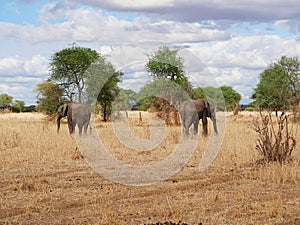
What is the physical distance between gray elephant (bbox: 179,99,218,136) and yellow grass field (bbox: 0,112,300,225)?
19.5ft

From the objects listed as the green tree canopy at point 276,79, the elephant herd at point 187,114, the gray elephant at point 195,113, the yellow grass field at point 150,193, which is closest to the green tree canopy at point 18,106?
the green tree canopy at point 276,79

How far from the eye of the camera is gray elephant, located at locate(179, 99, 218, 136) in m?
20.1

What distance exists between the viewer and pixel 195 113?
20.3m

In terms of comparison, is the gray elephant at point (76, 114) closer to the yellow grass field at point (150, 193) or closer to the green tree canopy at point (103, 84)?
the green tree canopy at point (103, 84)

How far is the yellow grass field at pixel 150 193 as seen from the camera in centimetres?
719

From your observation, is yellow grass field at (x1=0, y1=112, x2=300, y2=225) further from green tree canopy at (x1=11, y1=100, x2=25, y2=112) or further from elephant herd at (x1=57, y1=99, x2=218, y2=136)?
green tree canopy at (x1=11, y1=100, x2=25, y2=112)

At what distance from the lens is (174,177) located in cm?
1073

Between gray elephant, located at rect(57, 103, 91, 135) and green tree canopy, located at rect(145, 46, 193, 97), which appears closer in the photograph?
gray elephant, located at rect(57, 103, 91, 135)

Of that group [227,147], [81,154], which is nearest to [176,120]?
[227,147]

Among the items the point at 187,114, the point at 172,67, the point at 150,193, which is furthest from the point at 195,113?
the point at 150,193

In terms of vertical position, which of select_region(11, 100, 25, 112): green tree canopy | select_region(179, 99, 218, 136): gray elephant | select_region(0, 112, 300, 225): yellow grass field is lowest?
select_region(0, 112, 300, 225): yellow grass field

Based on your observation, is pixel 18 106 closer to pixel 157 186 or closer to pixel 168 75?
pixel 168 75

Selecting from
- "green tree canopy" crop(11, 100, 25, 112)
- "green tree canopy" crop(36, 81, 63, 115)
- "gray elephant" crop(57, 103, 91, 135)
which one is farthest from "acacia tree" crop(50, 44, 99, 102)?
"green tree canopy" crop(11, 100, 25, 112)

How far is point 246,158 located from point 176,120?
41.0ft
